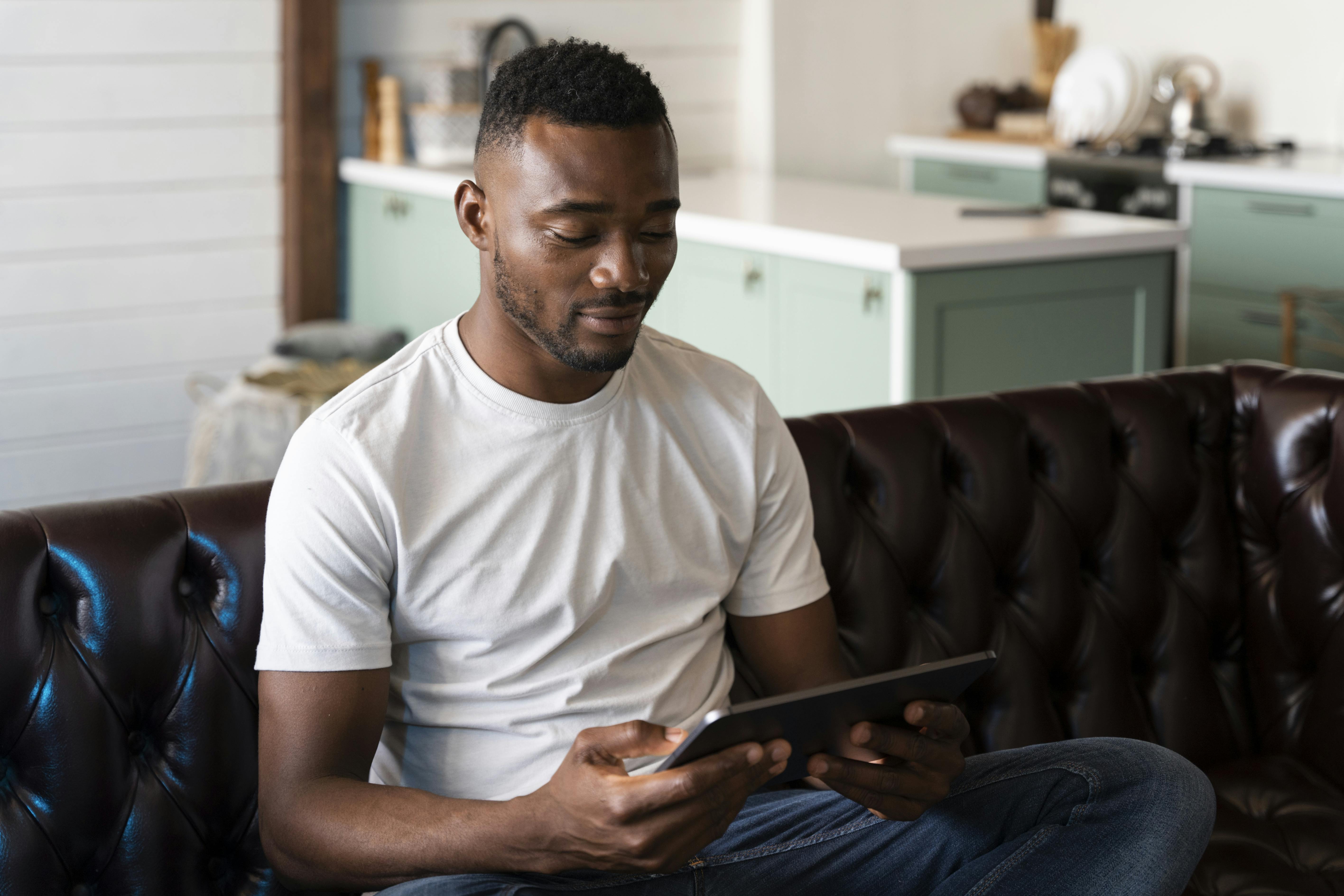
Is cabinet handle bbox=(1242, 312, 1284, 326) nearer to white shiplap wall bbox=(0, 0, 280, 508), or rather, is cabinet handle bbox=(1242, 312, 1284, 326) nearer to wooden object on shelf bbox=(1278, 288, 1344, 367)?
wooden object on shelf bbox=(1278, 288, 1344, 367)

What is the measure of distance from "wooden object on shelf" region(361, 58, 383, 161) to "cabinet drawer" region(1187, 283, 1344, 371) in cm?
249

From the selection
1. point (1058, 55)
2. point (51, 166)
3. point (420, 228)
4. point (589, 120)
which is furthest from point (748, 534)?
point (1058, 55)

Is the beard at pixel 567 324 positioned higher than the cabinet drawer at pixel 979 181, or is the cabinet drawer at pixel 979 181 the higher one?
the cabinet drawer at pixel 979 181

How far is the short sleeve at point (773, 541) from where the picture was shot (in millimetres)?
1396

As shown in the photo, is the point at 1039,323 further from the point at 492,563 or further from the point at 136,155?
the point at 136,155

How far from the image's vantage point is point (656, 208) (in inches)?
48.0

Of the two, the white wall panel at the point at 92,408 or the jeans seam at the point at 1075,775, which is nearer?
the jeans seam at the point at 1075,775

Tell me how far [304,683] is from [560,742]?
0.76ft

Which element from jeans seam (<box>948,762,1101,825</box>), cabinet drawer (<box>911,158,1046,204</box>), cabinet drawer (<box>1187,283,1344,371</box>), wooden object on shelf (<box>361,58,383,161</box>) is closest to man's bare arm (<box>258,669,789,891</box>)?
jeans seam (<box>948,762,1101,825</box>)

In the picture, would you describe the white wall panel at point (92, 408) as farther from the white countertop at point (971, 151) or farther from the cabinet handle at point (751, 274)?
the white countertop at point (971, 151)

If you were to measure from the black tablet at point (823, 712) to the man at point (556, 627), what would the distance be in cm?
2

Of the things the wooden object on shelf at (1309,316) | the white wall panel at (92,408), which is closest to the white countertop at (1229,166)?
the wooden object on shelf at (1309,316)

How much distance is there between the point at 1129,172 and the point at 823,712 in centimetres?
345

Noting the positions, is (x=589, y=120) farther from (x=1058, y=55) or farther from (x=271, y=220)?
(x=1058, y=55)
